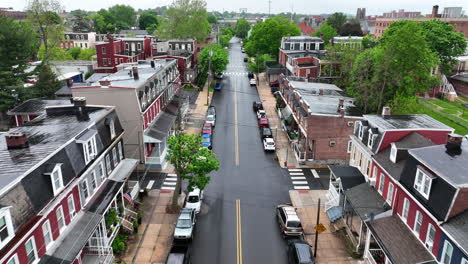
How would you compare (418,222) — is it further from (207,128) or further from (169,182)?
(207,128)

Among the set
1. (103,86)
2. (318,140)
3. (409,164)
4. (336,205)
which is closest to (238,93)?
(318,140)

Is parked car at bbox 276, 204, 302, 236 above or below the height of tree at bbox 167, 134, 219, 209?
below

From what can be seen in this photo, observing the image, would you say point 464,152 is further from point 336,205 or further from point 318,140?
point 318,140

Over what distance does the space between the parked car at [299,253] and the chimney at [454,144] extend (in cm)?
1114

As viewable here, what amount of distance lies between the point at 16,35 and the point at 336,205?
155 ft

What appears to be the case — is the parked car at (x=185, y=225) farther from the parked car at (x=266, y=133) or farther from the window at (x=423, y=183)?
the parked car at (x=266, y=133)

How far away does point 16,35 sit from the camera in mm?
48438

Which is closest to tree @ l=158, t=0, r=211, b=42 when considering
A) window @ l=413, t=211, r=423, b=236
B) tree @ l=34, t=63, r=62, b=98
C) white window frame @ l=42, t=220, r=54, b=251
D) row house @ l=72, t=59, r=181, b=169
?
tree @ l=34, t=63, r=62, b=98

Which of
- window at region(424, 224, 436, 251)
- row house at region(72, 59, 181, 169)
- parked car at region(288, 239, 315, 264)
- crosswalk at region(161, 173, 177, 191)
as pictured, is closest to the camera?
window at region(424, 224, 436, 251)

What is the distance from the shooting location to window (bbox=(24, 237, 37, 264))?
58.9 feet

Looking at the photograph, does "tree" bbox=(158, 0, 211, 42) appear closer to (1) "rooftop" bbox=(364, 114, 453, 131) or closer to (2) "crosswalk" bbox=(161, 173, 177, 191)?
(2) "crosswalk" bbox=(161, 173, 177, 191)

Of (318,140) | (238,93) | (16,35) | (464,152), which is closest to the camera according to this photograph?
(464,152)

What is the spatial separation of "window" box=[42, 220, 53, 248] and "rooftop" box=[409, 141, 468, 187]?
21.9 m

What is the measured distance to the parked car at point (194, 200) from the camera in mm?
31016
